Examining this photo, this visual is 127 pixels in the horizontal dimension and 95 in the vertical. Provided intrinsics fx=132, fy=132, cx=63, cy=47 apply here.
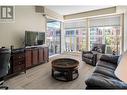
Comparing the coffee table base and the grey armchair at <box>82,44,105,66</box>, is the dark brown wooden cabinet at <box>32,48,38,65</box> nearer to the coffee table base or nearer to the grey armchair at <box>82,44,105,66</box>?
the coffee table base

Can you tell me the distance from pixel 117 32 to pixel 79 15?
5.52 ft

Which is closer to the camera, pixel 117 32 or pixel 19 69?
pixel 19 69

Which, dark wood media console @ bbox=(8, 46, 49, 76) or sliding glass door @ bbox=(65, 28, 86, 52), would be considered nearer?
dark wood media console @ bbox=(8, 46, 49, 76)

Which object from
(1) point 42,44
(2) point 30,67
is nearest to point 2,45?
(2) point 30,67

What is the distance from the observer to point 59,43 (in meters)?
5.04

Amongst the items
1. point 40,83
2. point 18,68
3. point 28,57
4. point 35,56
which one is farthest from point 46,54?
point 40,83

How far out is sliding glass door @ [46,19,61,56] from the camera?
15.9 ft

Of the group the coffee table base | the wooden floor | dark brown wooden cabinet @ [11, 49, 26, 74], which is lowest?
the wooden floor

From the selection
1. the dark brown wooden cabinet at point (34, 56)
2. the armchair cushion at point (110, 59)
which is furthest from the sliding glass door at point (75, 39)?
the armchair cushion at point (110, 59)

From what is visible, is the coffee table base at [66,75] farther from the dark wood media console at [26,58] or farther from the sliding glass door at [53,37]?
the sliding glass door at [53,37]

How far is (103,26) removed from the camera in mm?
5359

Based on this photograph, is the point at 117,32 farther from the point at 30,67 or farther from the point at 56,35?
the point at 30,67

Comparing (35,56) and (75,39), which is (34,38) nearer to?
(35,56)

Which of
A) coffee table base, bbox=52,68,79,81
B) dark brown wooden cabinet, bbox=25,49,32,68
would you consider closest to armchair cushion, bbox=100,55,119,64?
coffee table base, bbox=52,68,79,81
